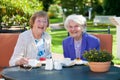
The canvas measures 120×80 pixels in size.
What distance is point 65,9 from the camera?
35969 mm

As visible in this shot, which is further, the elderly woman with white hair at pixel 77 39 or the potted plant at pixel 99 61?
the elderly woman with white hair at pixel 77 39

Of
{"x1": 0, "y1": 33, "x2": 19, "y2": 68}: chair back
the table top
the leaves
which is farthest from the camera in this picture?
{"x1": 0, "y1": 33, "x2": 19, "y2": 68}: chair back

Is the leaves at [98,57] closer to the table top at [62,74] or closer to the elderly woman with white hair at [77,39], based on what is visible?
the table top at [62,74]

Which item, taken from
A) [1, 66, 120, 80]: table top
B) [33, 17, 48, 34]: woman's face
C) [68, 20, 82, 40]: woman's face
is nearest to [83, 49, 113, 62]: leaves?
[1, 66, 120, 80]: table top

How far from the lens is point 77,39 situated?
518cm

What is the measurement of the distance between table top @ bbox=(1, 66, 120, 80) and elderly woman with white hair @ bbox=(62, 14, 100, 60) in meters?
0.72

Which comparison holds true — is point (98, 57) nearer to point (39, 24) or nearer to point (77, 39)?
point (77, 39)

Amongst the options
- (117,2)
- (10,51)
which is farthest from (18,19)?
(117,2)

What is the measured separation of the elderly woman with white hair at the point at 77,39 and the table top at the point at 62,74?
721 mm

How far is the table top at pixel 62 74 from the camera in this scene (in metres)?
3.91

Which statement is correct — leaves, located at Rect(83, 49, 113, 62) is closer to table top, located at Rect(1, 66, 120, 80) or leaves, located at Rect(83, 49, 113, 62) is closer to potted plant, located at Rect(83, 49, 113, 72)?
potted plant, located at Rect(83, 49, 113, 72)

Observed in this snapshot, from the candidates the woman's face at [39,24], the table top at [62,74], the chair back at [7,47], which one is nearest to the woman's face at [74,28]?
the woman's face at [39,24]

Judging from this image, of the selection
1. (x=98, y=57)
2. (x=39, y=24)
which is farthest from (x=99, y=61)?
(x=39, y=24)

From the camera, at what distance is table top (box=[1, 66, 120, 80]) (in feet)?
12.8
